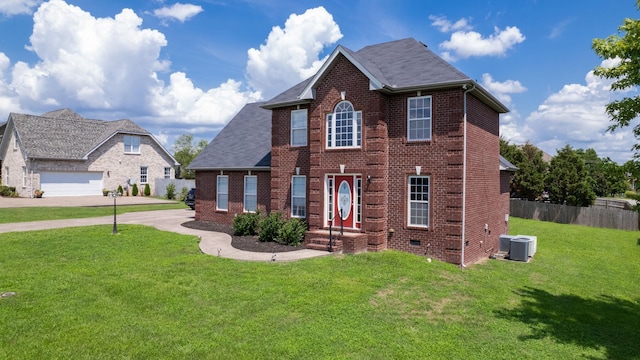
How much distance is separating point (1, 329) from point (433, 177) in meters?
12.7

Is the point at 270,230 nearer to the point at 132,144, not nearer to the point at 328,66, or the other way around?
the point at 328,66

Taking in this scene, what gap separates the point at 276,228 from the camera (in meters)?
16.5

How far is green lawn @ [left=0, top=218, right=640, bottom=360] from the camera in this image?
23.2 feet

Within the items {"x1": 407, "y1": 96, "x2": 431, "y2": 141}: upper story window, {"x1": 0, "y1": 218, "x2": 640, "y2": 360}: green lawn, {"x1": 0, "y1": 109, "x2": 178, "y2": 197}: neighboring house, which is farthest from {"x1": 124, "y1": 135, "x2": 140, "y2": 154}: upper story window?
{"x1": 407, "y1": 96, "x2": 431, "y2": 141}: upper story window

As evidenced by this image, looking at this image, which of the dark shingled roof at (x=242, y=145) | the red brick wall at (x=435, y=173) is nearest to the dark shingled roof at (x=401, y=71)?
the red brick wall at (x=435, y=173)

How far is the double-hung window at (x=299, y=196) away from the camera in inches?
698

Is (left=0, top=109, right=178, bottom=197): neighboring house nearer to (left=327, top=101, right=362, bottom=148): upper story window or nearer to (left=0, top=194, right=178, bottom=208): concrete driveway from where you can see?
(left=0, top=194, right=178, bottom=208): concrete driveway

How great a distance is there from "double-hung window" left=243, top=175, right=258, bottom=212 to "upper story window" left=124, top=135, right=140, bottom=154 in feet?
88.5

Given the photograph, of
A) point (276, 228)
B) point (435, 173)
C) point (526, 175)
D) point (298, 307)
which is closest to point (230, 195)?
point (276, 228)

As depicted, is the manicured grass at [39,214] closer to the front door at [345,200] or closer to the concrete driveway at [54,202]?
the concrete driveway at [54,202]

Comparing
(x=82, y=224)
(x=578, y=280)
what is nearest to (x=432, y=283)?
(x=578, y=280)

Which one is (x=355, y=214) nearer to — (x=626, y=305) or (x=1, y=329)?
(x=626, y=305)

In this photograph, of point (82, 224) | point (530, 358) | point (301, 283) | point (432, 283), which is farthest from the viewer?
point (82, 224)

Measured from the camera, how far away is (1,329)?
7387 millimetres
